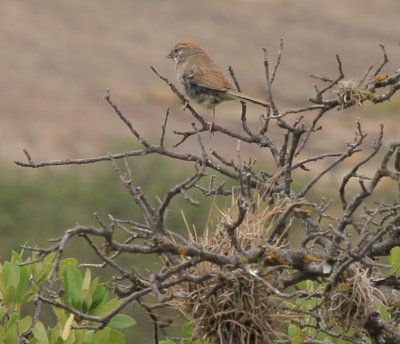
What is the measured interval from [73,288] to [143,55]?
160ft

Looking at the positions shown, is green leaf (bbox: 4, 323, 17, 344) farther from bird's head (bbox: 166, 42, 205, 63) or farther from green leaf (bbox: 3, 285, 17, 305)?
bird's head (bbox: 166, 42, 205, 63)

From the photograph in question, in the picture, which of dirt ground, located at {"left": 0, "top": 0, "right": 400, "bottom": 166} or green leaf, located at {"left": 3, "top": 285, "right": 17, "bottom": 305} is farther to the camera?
dirt ground, located at {"left": 0, "top": 0, "right": 400, "bottom": 166}

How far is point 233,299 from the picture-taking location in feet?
15.4

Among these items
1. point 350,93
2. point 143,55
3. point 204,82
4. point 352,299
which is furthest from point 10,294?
point 143,55

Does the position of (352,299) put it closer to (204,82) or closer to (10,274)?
(10,274)

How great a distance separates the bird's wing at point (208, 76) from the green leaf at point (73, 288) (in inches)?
172

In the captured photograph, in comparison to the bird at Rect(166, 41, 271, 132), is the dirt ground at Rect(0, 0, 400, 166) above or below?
below

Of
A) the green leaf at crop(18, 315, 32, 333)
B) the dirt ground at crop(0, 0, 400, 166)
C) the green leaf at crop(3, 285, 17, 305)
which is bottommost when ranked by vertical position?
the dirt ground at crop(0, 0, 400, 166)

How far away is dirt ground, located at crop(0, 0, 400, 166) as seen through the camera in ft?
152

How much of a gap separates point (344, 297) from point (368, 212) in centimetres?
43

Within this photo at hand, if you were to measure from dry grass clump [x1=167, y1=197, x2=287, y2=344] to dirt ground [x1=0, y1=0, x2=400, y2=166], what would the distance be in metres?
36.4

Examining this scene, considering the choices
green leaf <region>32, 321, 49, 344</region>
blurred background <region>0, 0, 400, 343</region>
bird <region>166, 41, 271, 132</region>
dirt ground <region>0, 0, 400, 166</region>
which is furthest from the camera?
dirt ground <region>0, 0, 400, 166</region>

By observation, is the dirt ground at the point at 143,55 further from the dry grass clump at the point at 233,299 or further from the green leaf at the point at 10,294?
the dry grass clump at the point at 233,299

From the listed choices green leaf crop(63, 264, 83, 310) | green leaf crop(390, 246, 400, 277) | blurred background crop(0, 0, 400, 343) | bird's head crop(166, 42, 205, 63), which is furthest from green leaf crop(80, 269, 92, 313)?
blurred background crop(0, 0, 400, 343)
